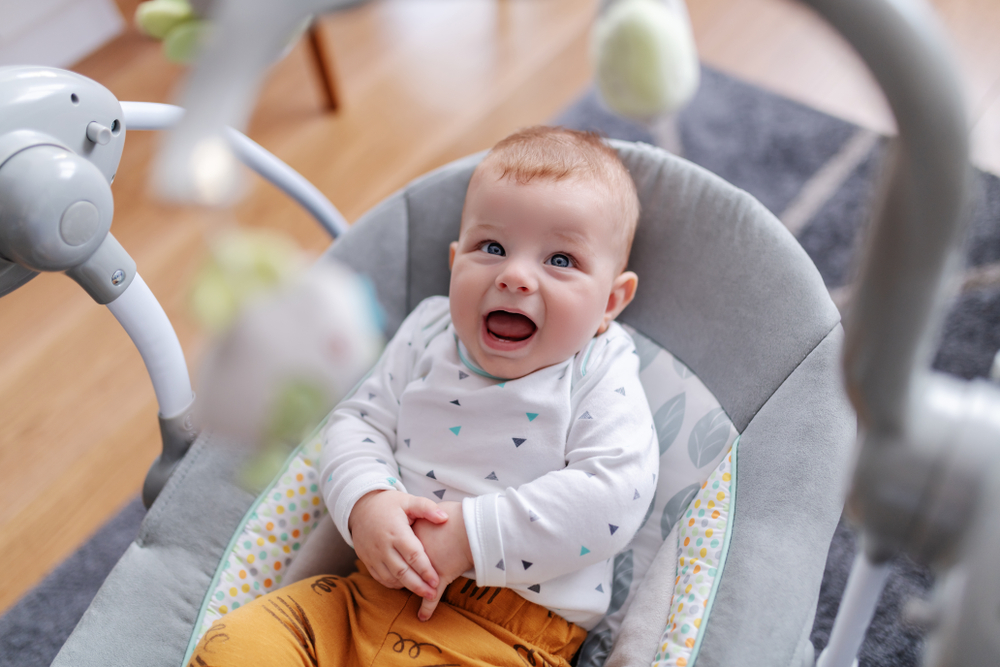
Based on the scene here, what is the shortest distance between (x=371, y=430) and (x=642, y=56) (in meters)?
0.62

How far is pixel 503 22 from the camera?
2068 mm

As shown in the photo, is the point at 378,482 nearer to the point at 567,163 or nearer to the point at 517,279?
the point at 517,279

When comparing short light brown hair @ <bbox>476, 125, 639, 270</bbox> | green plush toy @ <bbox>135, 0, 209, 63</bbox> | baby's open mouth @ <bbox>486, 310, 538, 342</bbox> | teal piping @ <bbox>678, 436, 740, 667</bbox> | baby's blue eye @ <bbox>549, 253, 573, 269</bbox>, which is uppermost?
green plush toy @ <bbox>135, 0, 209, 63</bbox>

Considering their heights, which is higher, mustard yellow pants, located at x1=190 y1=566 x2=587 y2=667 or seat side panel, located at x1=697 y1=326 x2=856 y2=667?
seat side panel, located at x1=697 y1=326 x2=856 y2=667

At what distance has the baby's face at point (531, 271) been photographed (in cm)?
81

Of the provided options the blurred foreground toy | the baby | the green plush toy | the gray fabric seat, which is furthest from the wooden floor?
the blurred foreground toy

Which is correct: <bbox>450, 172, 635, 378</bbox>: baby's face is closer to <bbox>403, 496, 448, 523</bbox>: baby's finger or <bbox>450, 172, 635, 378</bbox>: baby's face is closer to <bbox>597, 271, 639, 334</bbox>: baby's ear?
<bbox>597, 271, 639, 334</bbox>: baby's ear

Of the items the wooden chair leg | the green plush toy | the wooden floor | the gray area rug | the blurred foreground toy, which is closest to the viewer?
the blurred foreground toy

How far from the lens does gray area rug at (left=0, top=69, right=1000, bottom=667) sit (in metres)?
1.10

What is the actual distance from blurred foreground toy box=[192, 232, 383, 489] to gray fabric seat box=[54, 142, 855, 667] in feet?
1.74

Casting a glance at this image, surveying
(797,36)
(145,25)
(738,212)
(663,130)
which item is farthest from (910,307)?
(797,36)

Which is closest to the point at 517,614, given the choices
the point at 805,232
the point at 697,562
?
the point at 697,562

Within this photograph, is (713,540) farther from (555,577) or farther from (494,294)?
(494,294)

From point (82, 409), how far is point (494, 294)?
1.06 metres
